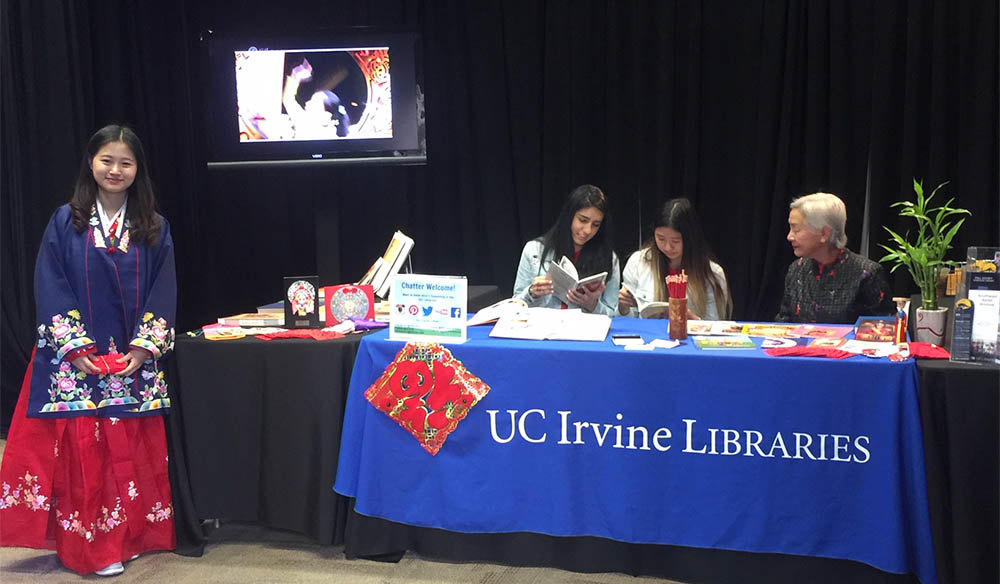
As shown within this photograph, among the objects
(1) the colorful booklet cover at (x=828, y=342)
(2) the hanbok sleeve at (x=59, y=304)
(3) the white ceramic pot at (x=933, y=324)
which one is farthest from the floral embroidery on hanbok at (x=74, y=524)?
(3) the white ceramic pot at (x=933, y=324)

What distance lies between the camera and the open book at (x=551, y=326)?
2.70m

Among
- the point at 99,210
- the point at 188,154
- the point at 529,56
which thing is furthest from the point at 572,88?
the point at 99,210

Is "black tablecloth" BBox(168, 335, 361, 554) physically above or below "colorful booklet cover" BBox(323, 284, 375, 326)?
below

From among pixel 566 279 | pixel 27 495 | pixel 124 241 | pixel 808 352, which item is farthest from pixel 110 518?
pixel 808 352

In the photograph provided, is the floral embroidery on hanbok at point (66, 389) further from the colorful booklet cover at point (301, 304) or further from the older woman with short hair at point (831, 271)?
the older woman with short hair at point (831, 271)

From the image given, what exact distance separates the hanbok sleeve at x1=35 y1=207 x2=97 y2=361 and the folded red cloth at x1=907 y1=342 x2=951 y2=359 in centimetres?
247

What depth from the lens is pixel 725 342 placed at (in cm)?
256

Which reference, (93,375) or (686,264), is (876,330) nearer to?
(686,264)

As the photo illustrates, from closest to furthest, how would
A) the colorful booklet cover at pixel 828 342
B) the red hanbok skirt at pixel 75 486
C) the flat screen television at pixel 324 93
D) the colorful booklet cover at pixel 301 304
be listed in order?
1. the colorful booklet cover at pixel 828 342
2. the red hanbok skirt at pixel 75 486
3. the colorful booklet cover at pixel 301 304
4. the flat screen television at pixel 324 93

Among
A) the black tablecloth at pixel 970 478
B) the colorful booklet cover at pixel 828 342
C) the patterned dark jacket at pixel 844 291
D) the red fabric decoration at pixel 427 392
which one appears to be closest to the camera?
the black tablecloth at pixel 970 478

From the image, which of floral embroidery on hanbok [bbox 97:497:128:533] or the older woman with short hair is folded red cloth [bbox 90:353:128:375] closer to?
floral embroidery on hanbok [bbox 97:497:128:533]

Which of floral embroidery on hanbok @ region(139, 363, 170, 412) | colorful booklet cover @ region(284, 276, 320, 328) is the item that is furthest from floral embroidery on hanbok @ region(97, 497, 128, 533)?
colorful booklet cover @ region(284, 276, 320, 328)

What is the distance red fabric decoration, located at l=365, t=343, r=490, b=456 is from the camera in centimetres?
263

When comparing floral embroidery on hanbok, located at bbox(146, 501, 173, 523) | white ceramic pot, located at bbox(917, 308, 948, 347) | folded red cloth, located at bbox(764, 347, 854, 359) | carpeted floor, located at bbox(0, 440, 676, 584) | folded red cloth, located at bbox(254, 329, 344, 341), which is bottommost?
carpeted floor, located at bbox(0, 440, 676, 584)
